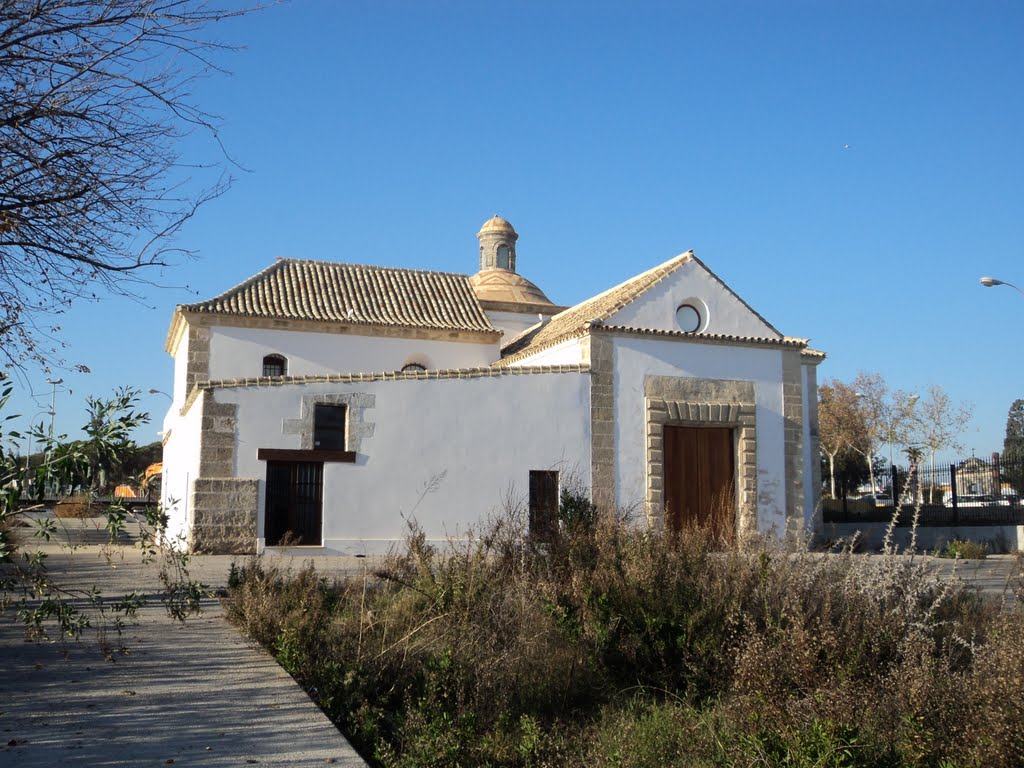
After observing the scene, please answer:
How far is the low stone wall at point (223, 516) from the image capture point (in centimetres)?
1429

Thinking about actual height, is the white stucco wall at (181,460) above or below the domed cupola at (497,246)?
below

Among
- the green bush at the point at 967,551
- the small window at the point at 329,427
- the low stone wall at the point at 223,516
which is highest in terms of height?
the small window at the point at 329,427

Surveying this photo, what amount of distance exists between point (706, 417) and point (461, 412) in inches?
195

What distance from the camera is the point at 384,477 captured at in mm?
15367

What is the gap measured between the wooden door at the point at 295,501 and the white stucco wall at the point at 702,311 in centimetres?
656

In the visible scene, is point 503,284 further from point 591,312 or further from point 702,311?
point 702,311

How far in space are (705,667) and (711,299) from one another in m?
12.2

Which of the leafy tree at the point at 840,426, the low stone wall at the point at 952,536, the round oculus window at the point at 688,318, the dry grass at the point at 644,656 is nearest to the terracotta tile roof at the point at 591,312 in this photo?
the round oculus window at the point at 688,318

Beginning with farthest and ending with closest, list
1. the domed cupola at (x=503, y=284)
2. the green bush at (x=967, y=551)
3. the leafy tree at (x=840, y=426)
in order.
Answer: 1. the leafy tree at (x=840, y=426)
2. the domed cupola at (x=503, y=284)
3. the green bush at (x=967, y=551)

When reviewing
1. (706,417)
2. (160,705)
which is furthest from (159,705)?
(706,417)

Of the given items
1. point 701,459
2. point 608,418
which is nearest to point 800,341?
point 701,459

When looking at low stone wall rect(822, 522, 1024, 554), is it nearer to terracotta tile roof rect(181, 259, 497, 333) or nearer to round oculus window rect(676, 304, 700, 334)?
round oculus window rect(676, 304, 700, 334)

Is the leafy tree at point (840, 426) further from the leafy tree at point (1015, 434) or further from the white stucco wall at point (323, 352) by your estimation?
the white stucco wall at point (323, 352)

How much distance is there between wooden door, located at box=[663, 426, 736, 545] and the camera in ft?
57.0
